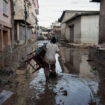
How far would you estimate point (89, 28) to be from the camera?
2400cm

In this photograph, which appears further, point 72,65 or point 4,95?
point 72,65

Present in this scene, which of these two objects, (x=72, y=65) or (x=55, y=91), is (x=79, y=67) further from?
(x=55, y=91)

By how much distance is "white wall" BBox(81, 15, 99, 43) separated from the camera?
2384 centimetres

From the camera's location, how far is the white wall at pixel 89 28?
939 inches

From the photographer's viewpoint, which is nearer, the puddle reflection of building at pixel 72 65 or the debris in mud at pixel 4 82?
the debris in mud at pixel 4 82

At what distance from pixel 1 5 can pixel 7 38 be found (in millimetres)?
3492

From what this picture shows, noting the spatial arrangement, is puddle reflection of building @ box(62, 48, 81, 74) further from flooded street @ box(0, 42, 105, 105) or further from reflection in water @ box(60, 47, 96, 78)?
flooded street @ box(0, 42, 105, 105)

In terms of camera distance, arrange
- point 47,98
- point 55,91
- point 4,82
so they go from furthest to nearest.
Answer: point 4,82 → point 55,91 → point 47,98

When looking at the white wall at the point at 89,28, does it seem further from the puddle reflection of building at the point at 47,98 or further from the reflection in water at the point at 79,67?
the puddle reflection of building at the point at 47,98

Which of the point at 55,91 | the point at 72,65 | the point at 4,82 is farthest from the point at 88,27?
the point at 55,91

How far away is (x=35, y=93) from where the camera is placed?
17.0 ft

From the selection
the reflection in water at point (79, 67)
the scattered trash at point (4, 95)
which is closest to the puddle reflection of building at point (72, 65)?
the reflection in water at point (79, 67)

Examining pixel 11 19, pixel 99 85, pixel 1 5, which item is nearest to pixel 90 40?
pixel 11 19

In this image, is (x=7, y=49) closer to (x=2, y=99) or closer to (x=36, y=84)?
(x=36, y=84)
